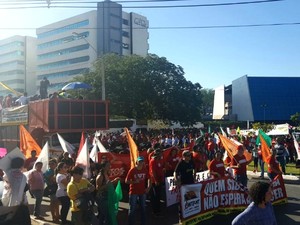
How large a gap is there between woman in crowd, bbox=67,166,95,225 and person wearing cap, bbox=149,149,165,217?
2.71m

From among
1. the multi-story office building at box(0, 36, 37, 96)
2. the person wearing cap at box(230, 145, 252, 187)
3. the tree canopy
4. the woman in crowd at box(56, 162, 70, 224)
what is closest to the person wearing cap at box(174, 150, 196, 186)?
the person wearing cap at box(230, 145, 252, 187)

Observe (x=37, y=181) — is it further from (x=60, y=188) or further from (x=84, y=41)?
(x=84, y=41)

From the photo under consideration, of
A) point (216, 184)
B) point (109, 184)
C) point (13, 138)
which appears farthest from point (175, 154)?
point (13, 138)

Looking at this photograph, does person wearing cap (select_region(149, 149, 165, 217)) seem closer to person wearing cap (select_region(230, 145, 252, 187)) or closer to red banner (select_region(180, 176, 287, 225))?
red banner (select_region(180, 176, 287, 225))

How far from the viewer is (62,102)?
15.4 metres

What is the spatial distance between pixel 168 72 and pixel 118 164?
4046 cm

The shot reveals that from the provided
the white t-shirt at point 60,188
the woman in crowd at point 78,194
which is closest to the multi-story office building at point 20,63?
the white t-shirt at point 60,188

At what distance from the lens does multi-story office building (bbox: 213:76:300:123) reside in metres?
78.8

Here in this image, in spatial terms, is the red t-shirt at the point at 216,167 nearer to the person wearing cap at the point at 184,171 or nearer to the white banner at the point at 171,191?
the white banner at the point at 171,191

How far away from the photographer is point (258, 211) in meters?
4.26

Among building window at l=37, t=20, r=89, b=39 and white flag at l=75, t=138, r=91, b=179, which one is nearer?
white flag at l=75, t=138, r=91, b=179

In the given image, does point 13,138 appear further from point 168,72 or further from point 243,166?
point 168,72

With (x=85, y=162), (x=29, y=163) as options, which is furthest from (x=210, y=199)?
(x=29, y=163)

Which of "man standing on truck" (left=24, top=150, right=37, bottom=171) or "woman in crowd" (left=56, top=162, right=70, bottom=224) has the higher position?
"man standing on truck" (left=24, top=150, right=37, bottom=171)
